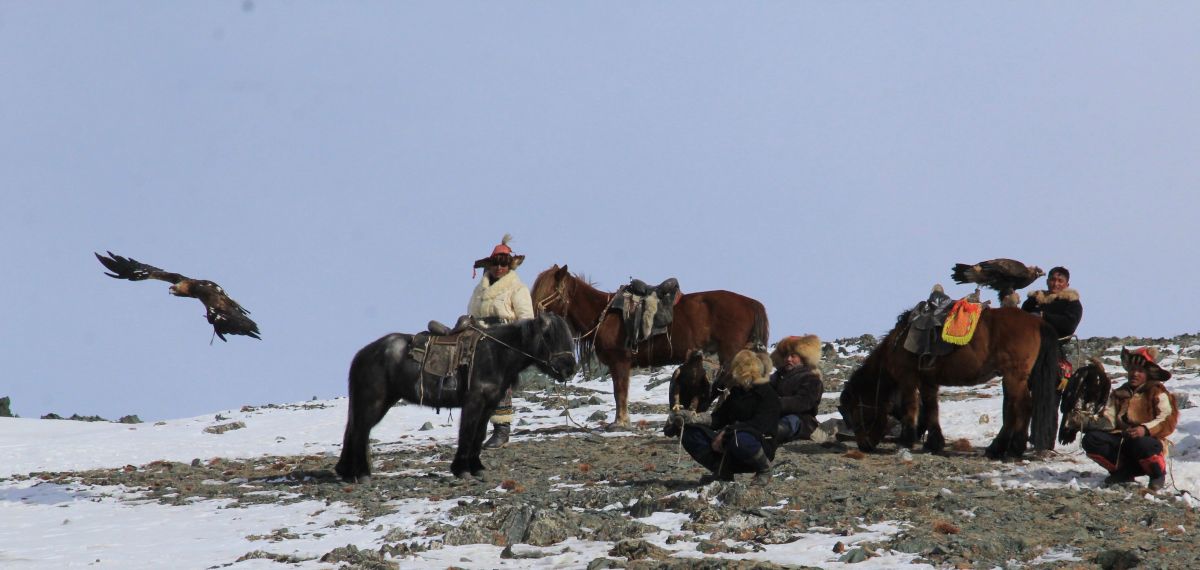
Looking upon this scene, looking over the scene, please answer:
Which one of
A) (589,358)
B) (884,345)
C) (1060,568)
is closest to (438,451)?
(589,358)

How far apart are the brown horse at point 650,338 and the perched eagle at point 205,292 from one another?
483 cm

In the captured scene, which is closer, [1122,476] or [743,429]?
[743,429]

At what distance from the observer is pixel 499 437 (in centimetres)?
1393

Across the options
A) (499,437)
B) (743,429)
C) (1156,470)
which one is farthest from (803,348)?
(499,437)

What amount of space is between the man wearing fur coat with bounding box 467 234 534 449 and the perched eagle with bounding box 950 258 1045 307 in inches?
215

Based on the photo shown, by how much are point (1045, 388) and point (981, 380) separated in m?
0.72

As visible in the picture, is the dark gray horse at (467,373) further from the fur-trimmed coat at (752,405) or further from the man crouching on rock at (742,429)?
the fur-trimmed coat at (752,405)

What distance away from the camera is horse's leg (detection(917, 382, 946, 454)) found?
12508 mm

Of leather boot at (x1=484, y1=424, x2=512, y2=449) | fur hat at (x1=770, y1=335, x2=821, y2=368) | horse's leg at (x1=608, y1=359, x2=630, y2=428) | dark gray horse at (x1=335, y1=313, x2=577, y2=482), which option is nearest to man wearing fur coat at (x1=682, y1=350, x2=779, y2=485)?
fur hat at (x1=770, y1=335, x2=821, y2=368)

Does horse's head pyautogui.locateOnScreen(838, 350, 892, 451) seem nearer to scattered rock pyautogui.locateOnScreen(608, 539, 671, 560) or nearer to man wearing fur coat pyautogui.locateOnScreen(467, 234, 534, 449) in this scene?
man wearing fur coat pyautogui.locateOnScreen(467, 234, 534, 449)

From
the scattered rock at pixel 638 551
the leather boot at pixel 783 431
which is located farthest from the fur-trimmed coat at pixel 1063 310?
the scattered rock at pixel 638 551

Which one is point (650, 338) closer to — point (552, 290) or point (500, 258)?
point (552, 290)

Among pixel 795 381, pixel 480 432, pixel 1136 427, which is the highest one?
pixel 795 381

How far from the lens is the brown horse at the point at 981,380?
12.0m
